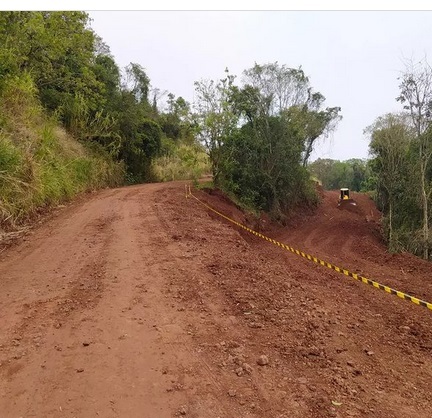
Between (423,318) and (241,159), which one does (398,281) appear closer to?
(423,318)

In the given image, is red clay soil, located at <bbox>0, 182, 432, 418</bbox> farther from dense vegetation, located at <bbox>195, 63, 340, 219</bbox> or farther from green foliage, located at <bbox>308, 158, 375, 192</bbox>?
green foliage, located at <bbox>308, 158, 375, 192</bbox>

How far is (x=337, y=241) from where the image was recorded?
61.4 ft

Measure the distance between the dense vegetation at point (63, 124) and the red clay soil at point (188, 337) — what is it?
8.08 feet

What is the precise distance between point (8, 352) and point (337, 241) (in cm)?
1695

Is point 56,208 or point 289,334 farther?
point 56,208

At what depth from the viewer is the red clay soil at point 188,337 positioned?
9.70 ft

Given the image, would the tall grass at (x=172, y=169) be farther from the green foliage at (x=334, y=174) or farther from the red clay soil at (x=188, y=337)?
the green foliage at (x=334, y=174)

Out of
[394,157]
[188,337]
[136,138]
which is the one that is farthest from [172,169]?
[188,337]

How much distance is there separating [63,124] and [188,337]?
49.1ft

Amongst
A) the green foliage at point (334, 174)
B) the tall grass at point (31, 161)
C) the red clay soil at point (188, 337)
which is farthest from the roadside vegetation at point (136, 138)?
the green foliage at point (334, 174)

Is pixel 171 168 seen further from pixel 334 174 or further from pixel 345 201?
pixel 334 174

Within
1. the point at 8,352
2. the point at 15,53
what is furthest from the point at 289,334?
the point at 15,53

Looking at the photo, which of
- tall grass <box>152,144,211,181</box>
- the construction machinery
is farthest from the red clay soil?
the construction machinery

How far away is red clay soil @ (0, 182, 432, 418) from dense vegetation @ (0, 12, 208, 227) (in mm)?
2462
